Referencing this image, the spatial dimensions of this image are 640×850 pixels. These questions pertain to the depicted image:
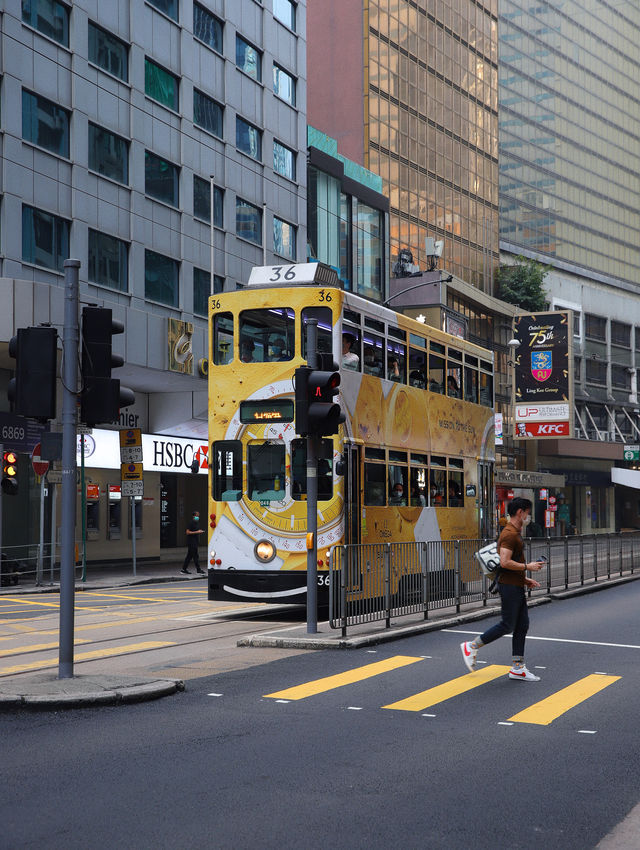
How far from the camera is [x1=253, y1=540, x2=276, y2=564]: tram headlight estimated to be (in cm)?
1652

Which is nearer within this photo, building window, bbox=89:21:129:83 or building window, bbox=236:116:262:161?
building window, bbox=89:21:129:83

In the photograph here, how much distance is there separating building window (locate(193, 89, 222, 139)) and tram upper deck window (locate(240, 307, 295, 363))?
77.1 ft

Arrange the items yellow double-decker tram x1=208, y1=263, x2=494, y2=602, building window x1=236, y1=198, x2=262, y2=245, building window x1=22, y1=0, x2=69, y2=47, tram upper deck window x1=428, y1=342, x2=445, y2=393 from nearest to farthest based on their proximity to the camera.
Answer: yellow double-decker tram x1=208, y1=263, x2=494, y2=602, tram upper deck window x1=428, y1=342, x2=445, y2=393, building window x1=22, y1=0, x2=69, y2=47, building window x1=236, y1=198, x2=262, y2=245

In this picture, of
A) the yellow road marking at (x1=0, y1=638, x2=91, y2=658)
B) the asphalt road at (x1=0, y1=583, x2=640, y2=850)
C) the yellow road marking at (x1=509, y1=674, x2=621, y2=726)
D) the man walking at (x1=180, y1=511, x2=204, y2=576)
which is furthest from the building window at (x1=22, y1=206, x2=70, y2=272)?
the yellow road marking at (x1=509, y1=674, x2=621, y2=726)

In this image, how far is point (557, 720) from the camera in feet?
29.3

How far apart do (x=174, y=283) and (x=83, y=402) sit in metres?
27.2

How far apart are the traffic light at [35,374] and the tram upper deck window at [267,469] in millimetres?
6532

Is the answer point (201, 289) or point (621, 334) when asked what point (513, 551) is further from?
point (621, 334)

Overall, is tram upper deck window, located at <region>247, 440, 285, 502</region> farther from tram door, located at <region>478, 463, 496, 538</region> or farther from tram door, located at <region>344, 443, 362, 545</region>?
tram door, located at <region>478, 463, 496, 538</region>

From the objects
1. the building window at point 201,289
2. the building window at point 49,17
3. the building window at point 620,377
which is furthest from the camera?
the building window at point 620,377

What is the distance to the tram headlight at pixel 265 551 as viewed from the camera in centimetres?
1652

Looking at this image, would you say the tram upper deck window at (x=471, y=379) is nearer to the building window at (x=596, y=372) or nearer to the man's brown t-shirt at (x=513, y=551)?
the man's brown t-shirt at (x=513, y=551)

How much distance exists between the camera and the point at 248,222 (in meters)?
41.5

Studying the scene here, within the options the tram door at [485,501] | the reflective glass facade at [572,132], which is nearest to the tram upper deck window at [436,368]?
the tram door at [485,501]
